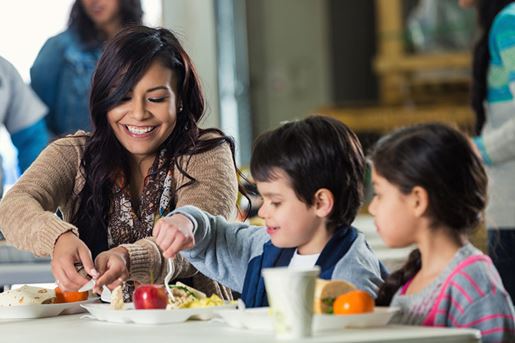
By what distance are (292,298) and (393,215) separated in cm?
30

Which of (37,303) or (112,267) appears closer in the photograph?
(112,267)

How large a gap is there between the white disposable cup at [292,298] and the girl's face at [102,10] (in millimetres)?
2884

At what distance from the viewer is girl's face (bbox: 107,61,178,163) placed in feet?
7.57

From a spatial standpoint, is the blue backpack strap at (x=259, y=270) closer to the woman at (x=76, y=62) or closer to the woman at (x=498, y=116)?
the woman at (x=498, y=116)

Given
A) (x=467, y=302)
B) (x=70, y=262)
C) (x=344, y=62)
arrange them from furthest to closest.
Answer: (x=344, y=62) → (x=70, y=262) → (x=467, y=302)

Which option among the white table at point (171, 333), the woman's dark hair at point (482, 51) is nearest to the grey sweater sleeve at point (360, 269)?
the white table at point (171, 333)

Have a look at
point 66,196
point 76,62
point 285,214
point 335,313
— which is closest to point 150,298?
point 285,214

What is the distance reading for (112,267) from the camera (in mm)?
2043

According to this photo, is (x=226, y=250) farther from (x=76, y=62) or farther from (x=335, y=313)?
(x=76, y=62)

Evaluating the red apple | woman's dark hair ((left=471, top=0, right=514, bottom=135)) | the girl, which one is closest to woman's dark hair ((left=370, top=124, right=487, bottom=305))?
the girl

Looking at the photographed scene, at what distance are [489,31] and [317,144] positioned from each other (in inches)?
49.4

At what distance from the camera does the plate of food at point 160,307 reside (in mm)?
1897

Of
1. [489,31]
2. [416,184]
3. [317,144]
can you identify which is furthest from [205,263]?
[489,31]

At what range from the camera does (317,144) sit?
2023 mm
